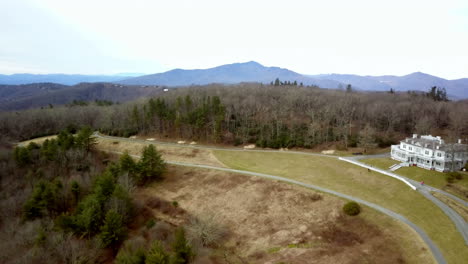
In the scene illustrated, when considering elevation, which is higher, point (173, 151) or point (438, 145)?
point (438, 145)

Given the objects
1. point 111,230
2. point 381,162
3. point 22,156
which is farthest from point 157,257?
point 22,156

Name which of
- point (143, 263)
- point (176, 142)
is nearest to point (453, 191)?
point (143, 263)

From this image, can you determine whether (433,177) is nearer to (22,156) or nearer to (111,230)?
(111,230)

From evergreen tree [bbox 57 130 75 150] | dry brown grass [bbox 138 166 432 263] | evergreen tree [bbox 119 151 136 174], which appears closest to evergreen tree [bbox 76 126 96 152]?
evergreen tree [bbox 57 130 75 150]

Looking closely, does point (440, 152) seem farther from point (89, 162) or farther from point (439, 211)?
point (89, 162)

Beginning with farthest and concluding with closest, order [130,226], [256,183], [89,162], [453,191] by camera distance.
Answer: [89,162] → [256,183] → [130,226] → [453,191]
